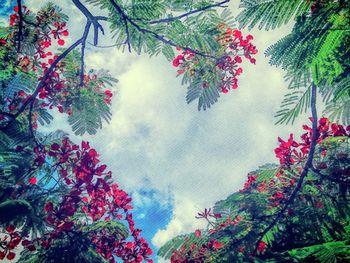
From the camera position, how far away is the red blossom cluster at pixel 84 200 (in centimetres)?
321

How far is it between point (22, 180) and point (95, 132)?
4.76ft

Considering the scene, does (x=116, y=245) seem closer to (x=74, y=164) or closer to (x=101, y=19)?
(x=74, y=164)

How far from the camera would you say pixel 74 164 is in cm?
367

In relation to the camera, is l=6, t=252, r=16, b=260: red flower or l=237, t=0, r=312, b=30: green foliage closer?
l=237, t=0, r=312, b=30: green foliage

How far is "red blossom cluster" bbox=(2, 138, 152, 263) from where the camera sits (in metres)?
3.21

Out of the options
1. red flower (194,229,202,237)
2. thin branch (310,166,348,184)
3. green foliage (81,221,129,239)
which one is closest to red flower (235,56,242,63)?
thin branch (310,166,348,184)

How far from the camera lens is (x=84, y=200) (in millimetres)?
3672

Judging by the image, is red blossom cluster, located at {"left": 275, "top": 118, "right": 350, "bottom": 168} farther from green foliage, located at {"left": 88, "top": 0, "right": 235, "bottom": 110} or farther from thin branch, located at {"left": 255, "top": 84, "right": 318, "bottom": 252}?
green foliage, located at {"left": 88, "top": 0, "right": 235, "bottom": 110}

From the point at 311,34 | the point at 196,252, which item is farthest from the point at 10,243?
the point at 311,34

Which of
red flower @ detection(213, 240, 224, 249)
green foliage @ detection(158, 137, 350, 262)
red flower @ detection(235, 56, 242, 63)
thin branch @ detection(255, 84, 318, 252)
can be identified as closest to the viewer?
green foliage @ detection(158, 137, 350, 262)

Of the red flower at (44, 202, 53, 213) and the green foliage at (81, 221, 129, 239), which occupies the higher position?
the red flower at (44, 202, 53, 213)

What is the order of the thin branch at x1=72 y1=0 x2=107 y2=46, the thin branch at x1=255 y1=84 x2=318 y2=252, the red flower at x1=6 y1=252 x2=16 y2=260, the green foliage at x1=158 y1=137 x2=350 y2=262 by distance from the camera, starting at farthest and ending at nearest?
1. the thin branch at x1=72 y1=0 x2=107 y2=46
2. the red flower at x1=6 y1=252 x2=16 y2=260
3. the thin branch at x1=255 y1=84 x2=318 y2=252
4. the green foliage at x1=158 y1=137 x2=350 y2=262

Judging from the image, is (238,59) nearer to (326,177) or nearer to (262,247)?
(326,177)

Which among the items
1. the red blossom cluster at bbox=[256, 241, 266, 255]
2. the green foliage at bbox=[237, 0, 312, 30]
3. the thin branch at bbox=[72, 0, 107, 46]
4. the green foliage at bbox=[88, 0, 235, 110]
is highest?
the thin branch at bbox=[72, 0, 107, 46]
